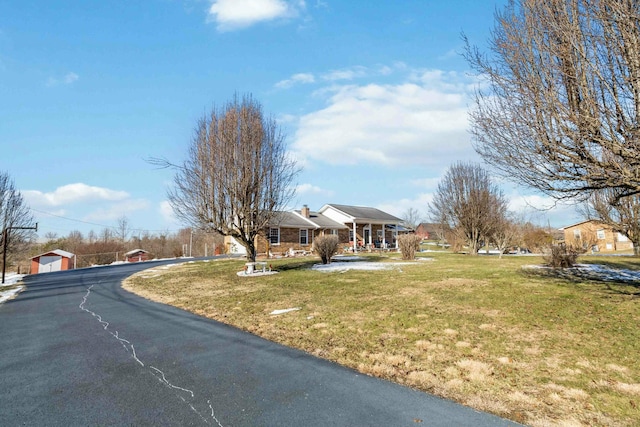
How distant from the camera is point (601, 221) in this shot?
23.2 m

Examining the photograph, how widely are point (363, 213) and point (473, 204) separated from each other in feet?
48.2

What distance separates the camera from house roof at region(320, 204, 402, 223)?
35.5m

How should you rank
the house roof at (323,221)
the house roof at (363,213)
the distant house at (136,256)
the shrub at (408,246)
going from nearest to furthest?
the shrub at (408,246) < the house roof at (323,221) < the house roof at (363,213) < the distant house at (136,256)

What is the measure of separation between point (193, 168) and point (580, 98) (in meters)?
13.4

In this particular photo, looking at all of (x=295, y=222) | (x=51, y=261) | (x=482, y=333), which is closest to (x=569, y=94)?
(x=482, y=333)

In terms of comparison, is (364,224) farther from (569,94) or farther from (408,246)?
(569,94)

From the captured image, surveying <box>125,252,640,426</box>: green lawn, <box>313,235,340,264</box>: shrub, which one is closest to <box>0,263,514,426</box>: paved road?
<box>125,252,640,426</box>: green lawn

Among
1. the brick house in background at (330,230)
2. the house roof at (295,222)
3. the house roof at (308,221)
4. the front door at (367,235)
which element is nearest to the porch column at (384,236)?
the brick house in background at (330,230)

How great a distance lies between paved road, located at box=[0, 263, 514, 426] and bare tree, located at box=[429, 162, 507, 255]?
22764 mm

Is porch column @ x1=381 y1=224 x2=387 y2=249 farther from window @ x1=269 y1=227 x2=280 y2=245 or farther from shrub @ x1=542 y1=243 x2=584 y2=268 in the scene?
shrub @ x1=542 y1=243 x2=584 y2=268

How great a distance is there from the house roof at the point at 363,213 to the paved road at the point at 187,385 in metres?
29.4

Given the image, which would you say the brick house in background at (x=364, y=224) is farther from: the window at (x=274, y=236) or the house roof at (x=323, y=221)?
the window at (x=274, y=236)

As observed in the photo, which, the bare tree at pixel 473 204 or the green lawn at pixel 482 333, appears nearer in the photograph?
the green lawn at pixel 482 333

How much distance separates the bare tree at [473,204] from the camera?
24.8m
